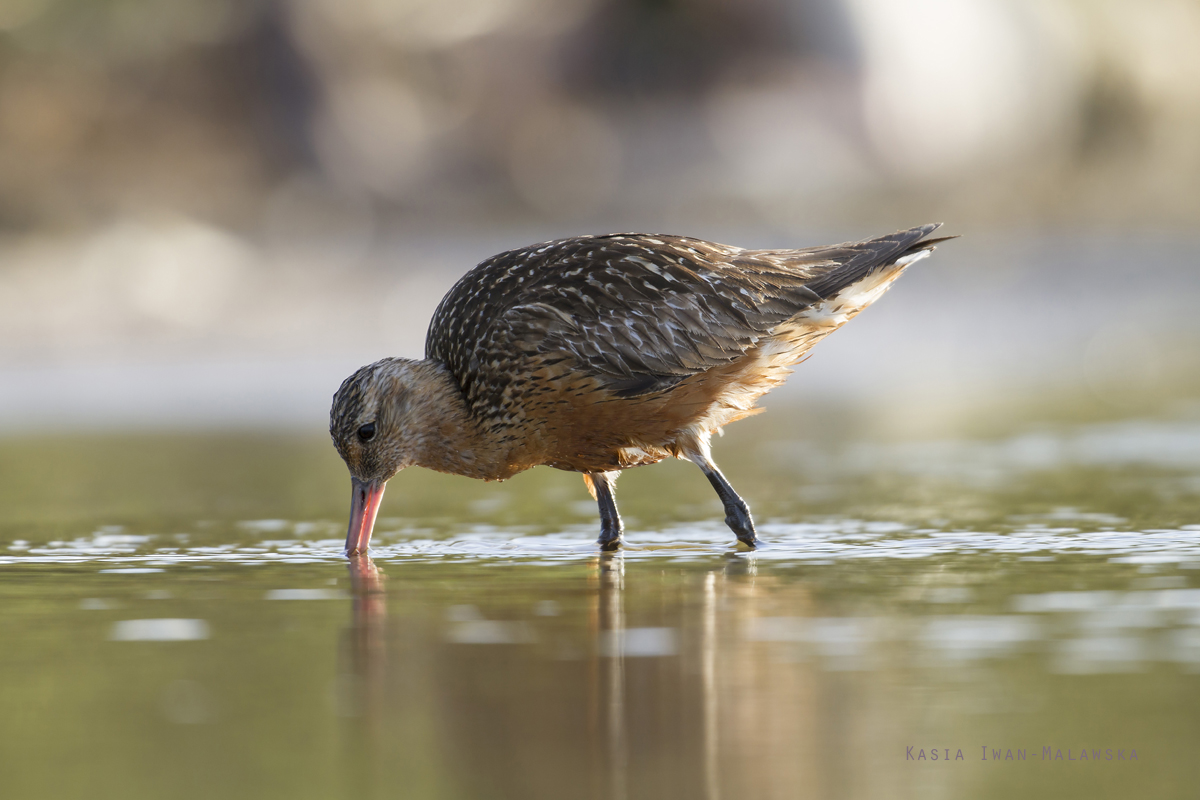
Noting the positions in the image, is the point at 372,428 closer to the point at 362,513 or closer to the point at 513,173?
the point at 362,513

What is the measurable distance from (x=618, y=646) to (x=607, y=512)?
3.00 m

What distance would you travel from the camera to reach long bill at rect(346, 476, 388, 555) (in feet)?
26.9

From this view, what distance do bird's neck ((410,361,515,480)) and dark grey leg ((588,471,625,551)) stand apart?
51 centimetres

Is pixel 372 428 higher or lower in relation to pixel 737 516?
higher

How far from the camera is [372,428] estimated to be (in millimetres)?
8375

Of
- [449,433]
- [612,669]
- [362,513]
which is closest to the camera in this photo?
[612,669]

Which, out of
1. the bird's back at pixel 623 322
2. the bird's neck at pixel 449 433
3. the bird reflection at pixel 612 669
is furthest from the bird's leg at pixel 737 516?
the bird's neck at pixel 449 433

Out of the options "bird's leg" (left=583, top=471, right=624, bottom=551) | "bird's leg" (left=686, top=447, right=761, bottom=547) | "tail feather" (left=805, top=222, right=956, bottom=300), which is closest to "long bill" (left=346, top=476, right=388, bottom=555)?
"bird's leg" (left=583, top=471, right=624, bottom=551)

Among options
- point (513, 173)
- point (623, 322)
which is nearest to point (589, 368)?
point (623, 322)

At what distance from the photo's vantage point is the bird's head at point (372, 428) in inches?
328

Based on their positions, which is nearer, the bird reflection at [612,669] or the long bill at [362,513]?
the bird reflection at [612,669]

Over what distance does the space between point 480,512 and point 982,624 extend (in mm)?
4408

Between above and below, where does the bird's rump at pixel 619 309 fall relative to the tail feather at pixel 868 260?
below

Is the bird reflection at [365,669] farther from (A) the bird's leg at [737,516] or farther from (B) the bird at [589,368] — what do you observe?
(A) the bird's leg at [737,516]
